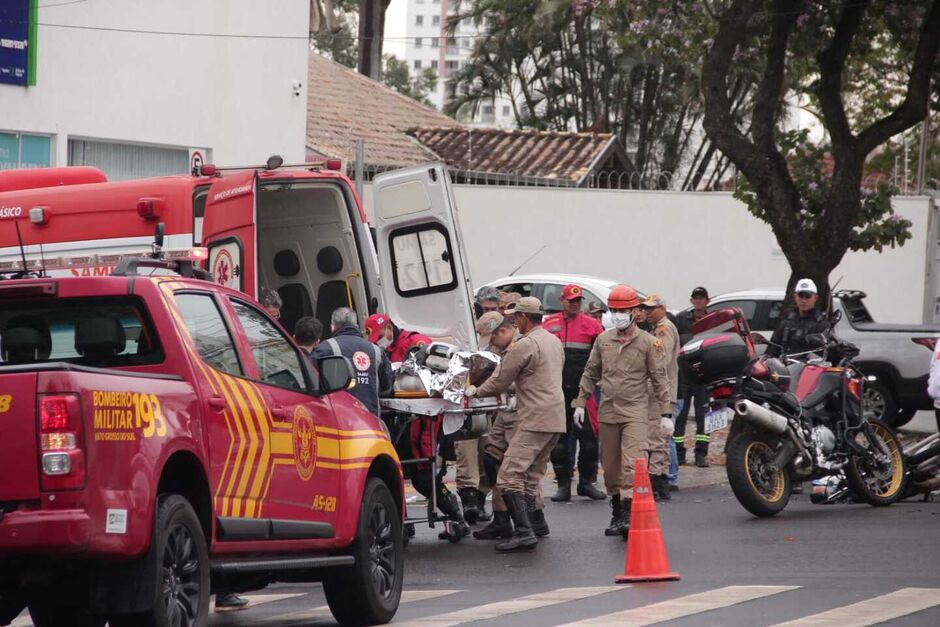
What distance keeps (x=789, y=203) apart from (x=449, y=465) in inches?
240

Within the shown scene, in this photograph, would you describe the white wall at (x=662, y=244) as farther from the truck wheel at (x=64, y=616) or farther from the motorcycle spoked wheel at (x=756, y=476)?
the truck wheel at (x=64, y=616)

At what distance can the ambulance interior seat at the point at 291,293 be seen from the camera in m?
15.6

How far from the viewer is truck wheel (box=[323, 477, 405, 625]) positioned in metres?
8.96

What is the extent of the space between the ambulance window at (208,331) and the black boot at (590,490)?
7.57m

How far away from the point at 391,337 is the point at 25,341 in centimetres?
540

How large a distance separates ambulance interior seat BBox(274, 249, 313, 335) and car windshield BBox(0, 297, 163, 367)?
7.89m

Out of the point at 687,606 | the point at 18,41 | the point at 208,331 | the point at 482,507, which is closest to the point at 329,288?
the point at 482,507

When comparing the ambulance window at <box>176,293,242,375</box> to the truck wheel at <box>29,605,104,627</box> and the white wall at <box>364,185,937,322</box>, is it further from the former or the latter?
the white wall at <box>364,185,937,322</box>

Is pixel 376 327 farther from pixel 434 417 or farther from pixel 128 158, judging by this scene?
pixel 128 158

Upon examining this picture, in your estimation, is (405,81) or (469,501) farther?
(405,81)

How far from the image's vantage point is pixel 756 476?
1336 centimetres

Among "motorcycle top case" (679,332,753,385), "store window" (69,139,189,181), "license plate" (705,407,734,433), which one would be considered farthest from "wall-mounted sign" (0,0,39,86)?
"license plate" (705,407,734,433)

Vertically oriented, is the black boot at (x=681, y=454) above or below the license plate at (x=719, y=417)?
below

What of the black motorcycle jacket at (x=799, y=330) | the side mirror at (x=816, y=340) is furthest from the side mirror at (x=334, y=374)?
the black motorcycle jacket at (x=799, y=330)
